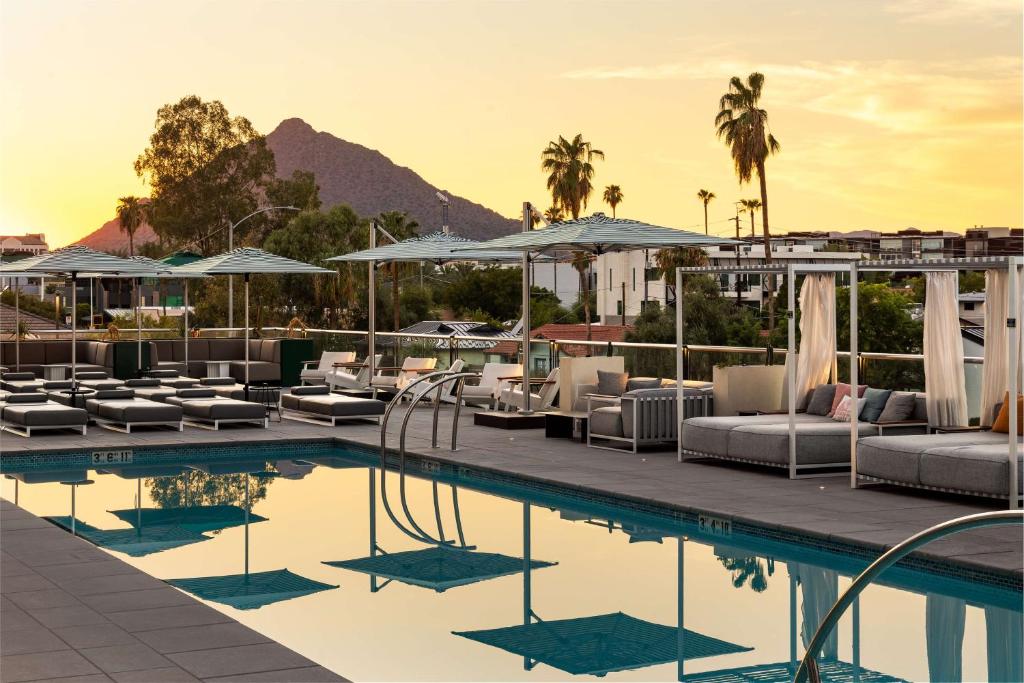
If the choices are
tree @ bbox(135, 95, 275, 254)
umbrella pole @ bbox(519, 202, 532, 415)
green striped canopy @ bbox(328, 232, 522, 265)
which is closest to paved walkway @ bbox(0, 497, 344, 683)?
umbrella pole @ bbox(519, 202, 532, 415)

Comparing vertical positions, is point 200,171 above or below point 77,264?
above

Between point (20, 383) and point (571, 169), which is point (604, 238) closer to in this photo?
point (20, 383)

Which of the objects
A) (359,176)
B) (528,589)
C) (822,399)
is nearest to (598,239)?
(822,399)

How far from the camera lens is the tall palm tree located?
6462 cm

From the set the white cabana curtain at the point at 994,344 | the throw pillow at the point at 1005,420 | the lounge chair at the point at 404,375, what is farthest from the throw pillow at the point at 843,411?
the lounge chair at the point at 404,375

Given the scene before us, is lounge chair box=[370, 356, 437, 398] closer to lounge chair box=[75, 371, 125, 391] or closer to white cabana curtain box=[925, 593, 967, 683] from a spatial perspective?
lounge chair box=[75, 371, 125, 391]

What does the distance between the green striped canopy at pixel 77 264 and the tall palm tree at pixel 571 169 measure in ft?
148

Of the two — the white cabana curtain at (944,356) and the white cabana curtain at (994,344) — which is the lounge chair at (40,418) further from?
the white cabana curtain at (994,344)

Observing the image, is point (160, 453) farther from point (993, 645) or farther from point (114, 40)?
point (114, 40)

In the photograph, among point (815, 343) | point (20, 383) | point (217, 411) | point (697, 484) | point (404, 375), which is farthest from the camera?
point (404, 375)

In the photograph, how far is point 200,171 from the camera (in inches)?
2677

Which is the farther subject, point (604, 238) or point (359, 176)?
point (359, 176)

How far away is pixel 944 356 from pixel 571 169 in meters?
53.9

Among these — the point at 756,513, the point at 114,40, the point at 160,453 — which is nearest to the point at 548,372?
the point at 160,453
